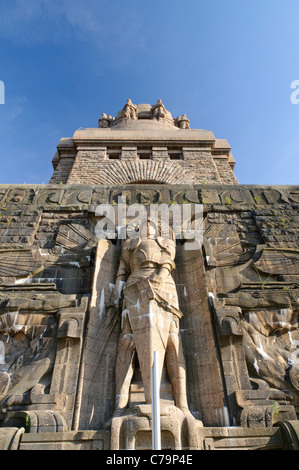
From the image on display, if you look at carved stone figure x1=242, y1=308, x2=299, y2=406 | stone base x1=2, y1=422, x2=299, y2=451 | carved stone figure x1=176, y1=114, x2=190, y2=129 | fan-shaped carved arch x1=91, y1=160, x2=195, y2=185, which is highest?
carved stone figure x1=176, y1=114, x2=190, y2=129

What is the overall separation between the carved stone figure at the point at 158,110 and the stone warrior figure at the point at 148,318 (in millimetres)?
16250

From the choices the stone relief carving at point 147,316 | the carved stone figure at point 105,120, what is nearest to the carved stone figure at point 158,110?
the carved stone figure at point 105,120

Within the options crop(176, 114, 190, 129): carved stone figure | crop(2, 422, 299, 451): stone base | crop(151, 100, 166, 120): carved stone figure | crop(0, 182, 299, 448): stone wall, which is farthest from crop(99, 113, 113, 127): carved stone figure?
crop(2, 422, 299, 451): stone base

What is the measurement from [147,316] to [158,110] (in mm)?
18605

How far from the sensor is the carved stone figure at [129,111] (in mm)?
21328

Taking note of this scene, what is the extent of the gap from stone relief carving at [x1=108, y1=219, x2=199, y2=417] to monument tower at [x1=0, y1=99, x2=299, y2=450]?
0.03 meters

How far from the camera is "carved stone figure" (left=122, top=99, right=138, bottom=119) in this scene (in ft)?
70.0

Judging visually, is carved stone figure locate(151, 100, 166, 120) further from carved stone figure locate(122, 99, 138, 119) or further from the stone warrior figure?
the stone warrior figure

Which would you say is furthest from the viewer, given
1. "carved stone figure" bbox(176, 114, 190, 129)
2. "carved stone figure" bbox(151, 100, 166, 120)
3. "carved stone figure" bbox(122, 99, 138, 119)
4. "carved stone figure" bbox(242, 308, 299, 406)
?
"carved stone figure" bbox(176, 114, 190, 129)

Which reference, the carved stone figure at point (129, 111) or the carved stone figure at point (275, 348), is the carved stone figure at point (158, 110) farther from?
the carved stone figure at point (275, 348)

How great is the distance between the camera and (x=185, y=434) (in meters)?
5.04
